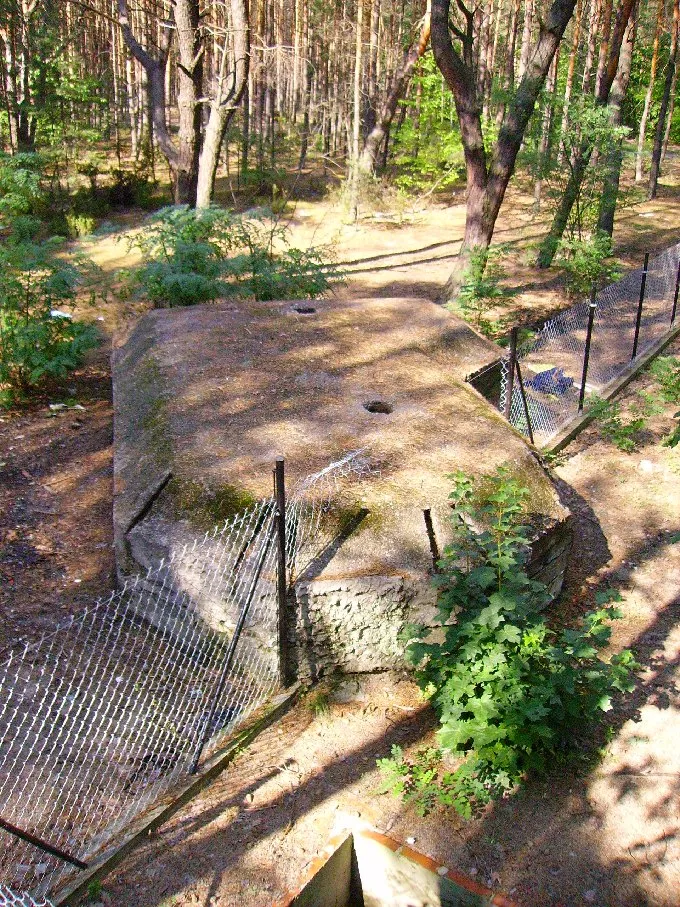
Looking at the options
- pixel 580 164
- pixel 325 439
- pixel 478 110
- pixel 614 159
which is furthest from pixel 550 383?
pixel 614 159

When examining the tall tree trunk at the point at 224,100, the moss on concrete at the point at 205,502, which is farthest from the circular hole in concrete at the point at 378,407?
the tall tree trunk at the point at 224,100

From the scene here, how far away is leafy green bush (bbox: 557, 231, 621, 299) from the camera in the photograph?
43.1 ft

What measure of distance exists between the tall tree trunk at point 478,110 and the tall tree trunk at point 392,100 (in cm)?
660

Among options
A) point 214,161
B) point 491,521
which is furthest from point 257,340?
point 214,161

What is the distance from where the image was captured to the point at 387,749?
4.62 meters

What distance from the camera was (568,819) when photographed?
13.6 feet

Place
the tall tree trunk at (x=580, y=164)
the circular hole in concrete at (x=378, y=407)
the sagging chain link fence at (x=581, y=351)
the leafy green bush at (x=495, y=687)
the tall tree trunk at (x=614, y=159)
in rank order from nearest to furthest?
the leafy green bush at (x=495, y=687)
the circular hole in concrete at (x=378, y=407)
the sagging chain link fence at (x=581, y=351)
the tall tree trunk at (x=580, y=164)
the tall tree trunk at (x=614, y=159)

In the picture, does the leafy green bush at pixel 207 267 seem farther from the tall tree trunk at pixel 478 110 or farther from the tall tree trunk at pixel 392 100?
the tall tree trunk at pixel 392 100

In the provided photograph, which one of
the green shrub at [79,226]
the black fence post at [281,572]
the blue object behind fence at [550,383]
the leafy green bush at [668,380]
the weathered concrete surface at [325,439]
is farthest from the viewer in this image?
the green shrub at [79,226]

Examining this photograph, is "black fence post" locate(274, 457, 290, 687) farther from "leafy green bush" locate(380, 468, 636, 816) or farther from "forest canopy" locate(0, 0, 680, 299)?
"forest canopy" locate(0, 0, 680, 299)

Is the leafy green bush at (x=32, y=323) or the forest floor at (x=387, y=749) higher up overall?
the leafy green bush at (x=32, y=323)

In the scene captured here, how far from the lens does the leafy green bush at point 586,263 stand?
13141mm

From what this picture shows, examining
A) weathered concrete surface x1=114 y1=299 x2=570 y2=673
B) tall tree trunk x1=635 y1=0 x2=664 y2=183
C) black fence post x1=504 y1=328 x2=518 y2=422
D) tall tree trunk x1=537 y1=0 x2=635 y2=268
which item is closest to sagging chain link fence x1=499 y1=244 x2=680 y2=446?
black fence post x1=504 y1=328 x2=518 y2=422

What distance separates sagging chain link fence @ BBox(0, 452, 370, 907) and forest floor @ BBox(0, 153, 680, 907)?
28 cm
